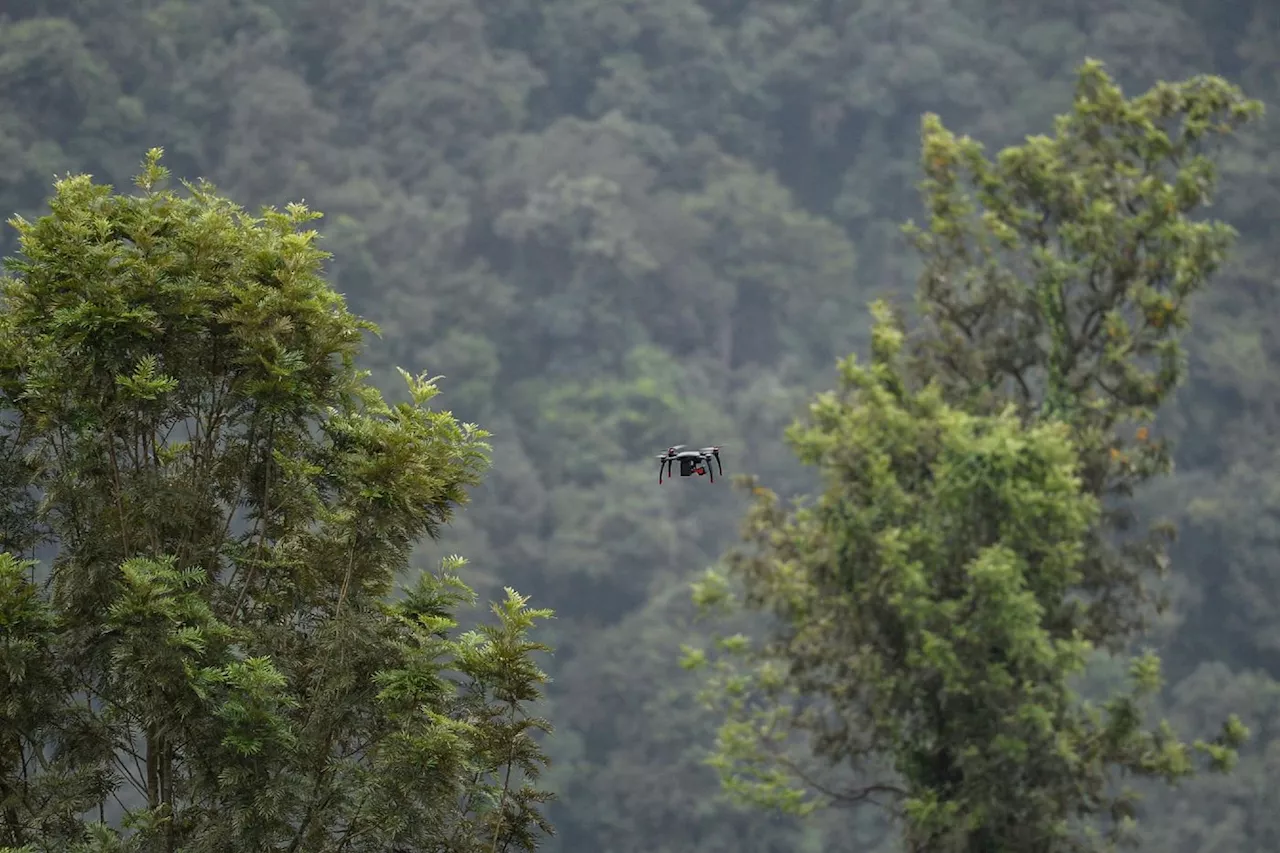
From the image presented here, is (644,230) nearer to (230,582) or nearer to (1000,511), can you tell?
(1000,511)

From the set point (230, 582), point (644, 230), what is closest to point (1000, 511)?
point (230, 582)

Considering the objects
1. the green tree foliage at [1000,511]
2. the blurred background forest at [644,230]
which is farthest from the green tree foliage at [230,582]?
the blurred background forest at [644,230]

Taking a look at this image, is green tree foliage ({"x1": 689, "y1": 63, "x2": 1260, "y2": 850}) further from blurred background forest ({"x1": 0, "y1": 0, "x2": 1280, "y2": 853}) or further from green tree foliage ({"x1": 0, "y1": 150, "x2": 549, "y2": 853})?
blurred background forest ({"x1": 0, "y1": 0, "x2": 1280, "y2": 853})

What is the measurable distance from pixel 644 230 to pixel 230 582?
3861 centimetres

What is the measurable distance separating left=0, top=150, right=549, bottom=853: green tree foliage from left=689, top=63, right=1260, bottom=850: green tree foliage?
669cm

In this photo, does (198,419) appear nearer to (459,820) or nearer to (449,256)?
(459,820)

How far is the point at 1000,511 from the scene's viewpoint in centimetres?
1410

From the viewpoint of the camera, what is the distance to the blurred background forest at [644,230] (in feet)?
120

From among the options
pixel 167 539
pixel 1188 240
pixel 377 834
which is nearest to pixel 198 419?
pixel 167 539

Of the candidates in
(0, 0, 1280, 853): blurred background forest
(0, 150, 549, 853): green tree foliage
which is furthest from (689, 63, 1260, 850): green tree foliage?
(0, 0, 1280, 853): blurred background forest

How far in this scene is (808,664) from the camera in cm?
1502

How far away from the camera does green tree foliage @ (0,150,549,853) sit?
23.7 feet

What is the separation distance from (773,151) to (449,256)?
11.6 m

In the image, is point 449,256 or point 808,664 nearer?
point 808,664
